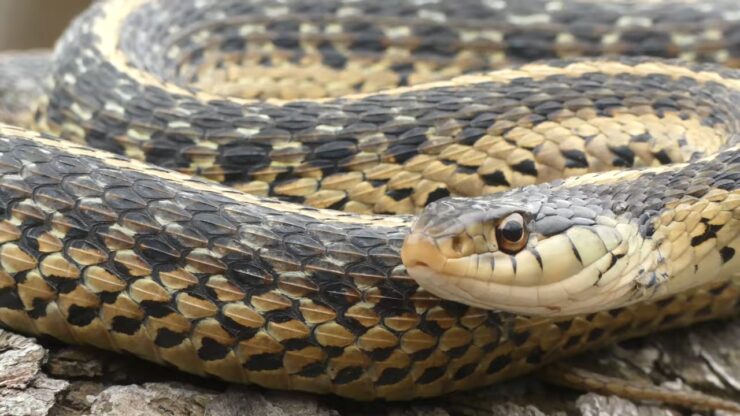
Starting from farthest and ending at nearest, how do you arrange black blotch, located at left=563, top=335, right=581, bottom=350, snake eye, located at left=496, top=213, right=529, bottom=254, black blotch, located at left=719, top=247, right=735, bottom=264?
1. black blotch, located at left=563, top=335, right=581, bottom=350
2. black blotch, located at left=719, top=247, right=735, bottom=264
3. snake eye, located at left=496, top=213, right=529, bottom=254

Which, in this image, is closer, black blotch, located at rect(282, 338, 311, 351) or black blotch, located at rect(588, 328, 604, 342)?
black blotch, located at rect(282, 338, 311, 351)

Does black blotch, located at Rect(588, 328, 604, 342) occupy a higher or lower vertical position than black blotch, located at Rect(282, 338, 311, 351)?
lower

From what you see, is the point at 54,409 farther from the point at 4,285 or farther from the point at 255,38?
the point at 255,38

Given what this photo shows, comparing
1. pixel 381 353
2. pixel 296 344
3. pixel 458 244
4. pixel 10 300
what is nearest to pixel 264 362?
pixel 296 344

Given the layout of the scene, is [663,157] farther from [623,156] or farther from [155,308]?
[155,308]

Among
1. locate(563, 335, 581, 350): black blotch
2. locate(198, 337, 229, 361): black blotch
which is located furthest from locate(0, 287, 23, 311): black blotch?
locate(563, 335, 581, 350): black blotch

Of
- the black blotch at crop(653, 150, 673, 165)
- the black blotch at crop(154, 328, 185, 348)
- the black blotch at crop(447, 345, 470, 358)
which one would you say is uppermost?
the black blotch at crop(653, 150, 673, 165)

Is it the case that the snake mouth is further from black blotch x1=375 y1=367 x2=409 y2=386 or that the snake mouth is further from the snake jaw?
black blotch x1=375 y1=367 x2=409 y2=386

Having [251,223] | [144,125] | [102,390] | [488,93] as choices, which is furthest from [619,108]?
[102,390]
